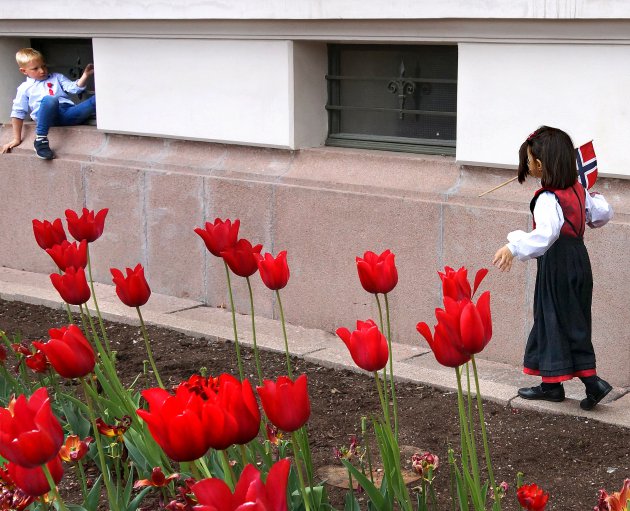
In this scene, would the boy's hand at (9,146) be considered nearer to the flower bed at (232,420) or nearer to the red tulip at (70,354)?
the flower bed at (232,420)

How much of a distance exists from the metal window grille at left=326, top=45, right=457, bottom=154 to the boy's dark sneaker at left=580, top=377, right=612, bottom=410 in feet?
6.00

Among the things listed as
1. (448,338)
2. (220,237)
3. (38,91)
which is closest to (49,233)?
(220,237)

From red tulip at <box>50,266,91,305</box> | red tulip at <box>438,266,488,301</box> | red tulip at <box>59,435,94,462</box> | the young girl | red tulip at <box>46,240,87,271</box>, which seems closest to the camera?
red tulip at <box>438,266,488,301</box>

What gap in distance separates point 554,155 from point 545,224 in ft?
0.91

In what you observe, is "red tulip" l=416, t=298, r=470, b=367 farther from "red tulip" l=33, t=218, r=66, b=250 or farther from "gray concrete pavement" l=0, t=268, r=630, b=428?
"gray concrete pavement" l=0, t=268, r=630, b=428

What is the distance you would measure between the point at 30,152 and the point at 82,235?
436cm

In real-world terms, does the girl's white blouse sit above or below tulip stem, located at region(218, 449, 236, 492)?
above

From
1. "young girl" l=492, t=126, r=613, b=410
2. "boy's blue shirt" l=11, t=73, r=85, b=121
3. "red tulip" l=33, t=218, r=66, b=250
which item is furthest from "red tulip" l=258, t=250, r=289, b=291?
"boy's blue shirt" l=11, t=73, r=85, b=121

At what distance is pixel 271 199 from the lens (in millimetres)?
6570

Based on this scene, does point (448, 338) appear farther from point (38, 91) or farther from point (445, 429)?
point (38, 91)

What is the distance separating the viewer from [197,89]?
7.09 metres

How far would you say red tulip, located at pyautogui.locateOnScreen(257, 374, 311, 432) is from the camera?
90.3 inches

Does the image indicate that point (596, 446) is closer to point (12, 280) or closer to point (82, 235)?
point (82, 235)

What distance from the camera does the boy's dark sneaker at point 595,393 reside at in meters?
4.80
